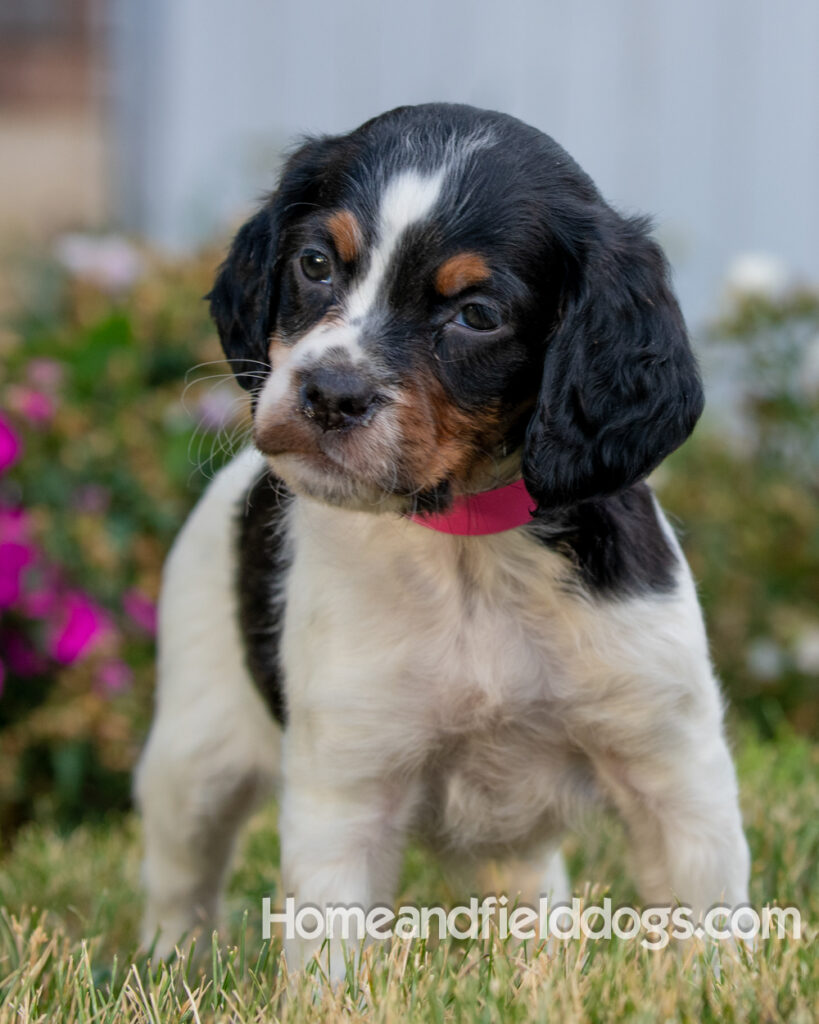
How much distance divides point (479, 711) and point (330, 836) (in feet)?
1.29

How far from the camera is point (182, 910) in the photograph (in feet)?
12.8

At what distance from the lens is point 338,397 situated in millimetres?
2613

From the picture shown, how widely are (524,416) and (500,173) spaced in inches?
18.1

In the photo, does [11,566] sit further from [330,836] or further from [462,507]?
[462,507]

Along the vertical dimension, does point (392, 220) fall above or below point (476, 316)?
above

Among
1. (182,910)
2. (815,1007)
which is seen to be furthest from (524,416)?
(182,910)

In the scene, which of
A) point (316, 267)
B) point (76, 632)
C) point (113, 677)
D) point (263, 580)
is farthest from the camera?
point (113, 677)

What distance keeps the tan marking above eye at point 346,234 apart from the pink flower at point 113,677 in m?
2.62

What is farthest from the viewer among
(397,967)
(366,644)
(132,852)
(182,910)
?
(132,852)

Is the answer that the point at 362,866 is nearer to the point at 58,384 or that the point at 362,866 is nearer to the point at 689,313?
the point at 58,384

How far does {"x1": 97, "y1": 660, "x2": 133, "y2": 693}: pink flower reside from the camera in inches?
201

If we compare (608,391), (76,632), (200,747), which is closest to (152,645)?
(76,632)

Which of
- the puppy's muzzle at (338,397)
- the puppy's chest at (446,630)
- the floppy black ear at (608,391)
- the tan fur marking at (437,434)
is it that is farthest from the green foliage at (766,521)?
the puppy's muzzle at (338,397)

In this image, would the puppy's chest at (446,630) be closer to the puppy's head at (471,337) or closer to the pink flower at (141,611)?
the puppy's head at (471,337)
